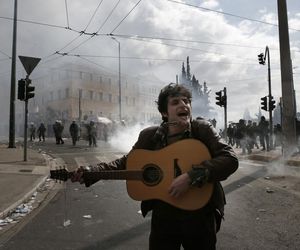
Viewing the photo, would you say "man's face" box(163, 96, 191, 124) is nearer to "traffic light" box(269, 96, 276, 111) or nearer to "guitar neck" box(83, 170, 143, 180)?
"guitar neck" box(83, 170, 143, 180)

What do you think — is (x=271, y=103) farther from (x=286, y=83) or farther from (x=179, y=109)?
(x=179, y=109)

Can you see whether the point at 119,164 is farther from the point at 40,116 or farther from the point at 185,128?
the point at 40,116

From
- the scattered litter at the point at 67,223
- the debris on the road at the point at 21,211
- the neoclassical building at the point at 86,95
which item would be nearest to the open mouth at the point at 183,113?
the scattered litter at the point at 67,223

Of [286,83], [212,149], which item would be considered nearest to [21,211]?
[212,149]

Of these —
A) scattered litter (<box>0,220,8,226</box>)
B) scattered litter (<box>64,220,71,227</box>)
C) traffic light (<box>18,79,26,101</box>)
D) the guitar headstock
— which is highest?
traffic light (<box>18,79,26,101</box>)

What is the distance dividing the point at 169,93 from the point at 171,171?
0.50m

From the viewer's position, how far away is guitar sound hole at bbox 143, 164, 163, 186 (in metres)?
2.70

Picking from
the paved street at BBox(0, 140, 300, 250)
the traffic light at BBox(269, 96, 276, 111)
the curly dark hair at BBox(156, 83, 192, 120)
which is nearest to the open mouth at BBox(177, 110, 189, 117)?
the curly dark hair at BBox(156, 83, 192, 120)

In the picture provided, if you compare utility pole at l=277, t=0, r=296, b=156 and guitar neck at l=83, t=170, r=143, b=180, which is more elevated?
utility pole at l=277, t=0, r=296, b=156

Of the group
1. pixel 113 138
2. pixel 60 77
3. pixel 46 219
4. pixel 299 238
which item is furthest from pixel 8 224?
pixel 60 77

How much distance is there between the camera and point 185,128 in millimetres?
2787

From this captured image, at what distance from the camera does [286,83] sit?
558 inches

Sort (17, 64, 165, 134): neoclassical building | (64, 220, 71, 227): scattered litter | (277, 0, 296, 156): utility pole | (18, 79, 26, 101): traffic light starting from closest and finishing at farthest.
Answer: (64, 220, 71, 227): scattered litter
(277, 0, 296, 156): utility pole
(18, 79, 26, 101): traffic light
(17, 64, 165, 134): neoclassical building

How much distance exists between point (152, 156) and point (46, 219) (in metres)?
4.49
